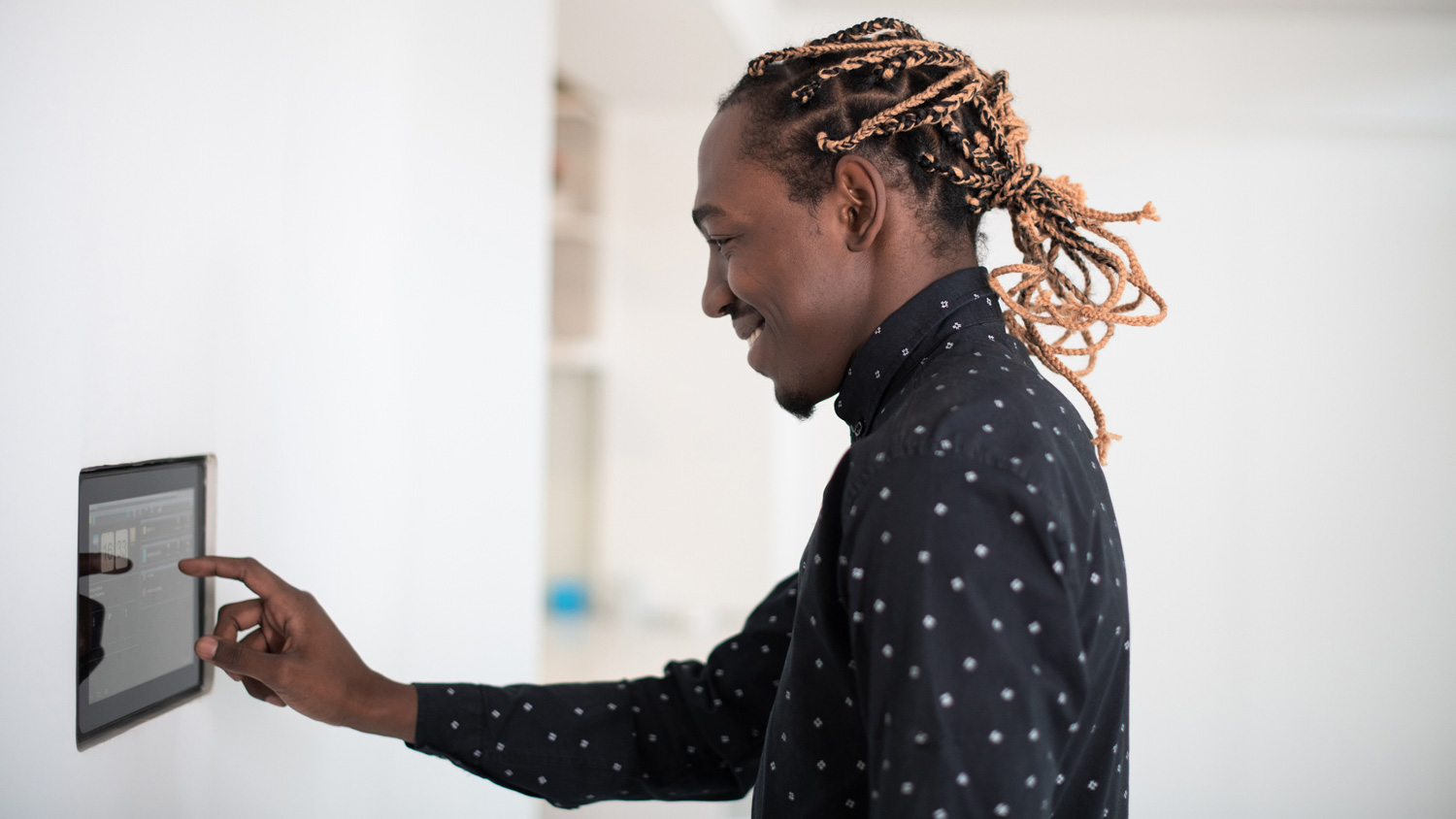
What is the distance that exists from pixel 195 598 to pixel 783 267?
1.70ft

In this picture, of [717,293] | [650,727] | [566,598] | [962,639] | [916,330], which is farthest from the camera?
Result: [566,598]

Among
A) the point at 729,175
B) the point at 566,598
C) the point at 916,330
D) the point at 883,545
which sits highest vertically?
the point at 729,175

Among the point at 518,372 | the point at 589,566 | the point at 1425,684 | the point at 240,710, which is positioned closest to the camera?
the point at 240,710

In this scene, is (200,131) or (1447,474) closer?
(200,131)

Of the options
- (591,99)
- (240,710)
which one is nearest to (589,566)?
(591,99)

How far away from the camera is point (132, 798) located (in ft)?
2.35

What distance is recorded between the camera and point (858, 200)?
720mm

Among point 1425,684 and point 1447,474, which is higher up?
point 1447,474

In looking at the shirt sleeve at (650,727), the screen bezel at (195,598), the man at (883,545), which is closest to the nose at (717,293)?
the man at (883,545)

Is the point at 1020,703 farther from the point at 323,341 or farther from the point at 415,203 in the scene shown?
the point at 415,203

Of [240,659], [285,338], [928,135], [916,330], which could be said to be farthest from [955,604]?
[285,338]

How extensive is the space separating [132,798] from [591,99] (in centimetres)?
219

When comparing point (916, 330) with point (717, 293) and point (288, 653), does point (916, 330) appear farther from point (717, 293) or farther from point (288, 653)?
point (288, 653)

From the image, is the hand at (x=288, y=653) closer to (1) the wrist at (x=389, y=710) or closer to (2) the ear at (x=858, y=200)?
(1) the wrist at (x=389, y=710)
